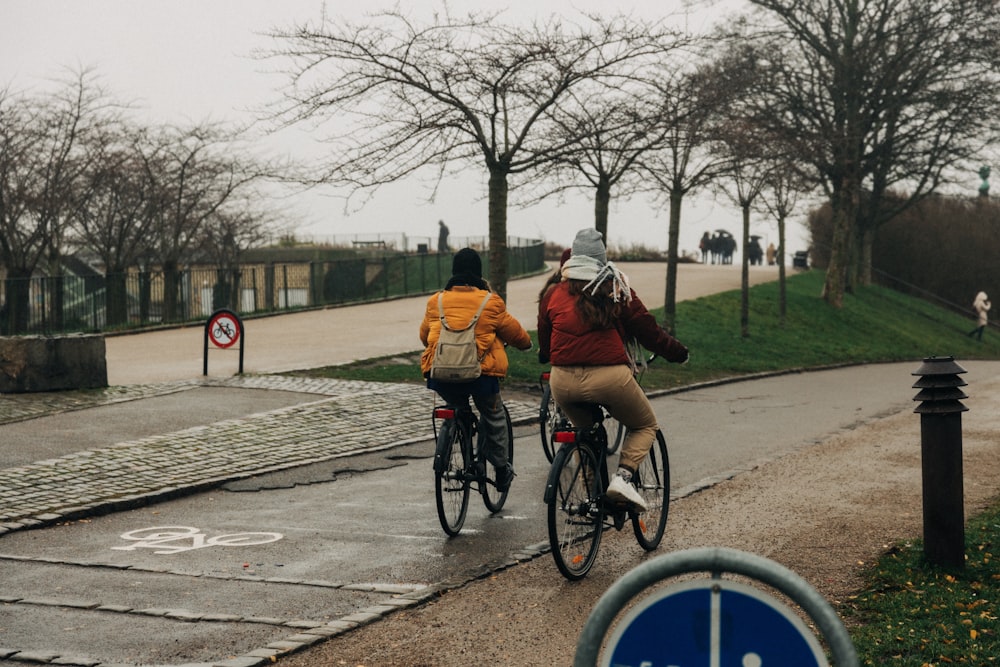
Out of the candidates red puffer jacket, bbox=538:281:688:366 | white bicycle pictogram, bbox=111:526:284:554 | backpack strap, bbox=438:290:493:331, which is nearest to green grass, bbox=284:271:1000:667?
red puffer jacket, bbox=538:281:688:366

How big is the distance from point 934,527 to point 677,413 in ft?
30.7

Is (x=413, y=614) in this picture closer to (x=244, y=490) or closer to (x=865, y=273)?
(x=244, y=490)

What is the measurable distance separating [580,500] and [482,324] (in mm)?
1715

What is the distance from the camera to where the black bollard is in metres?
6.69

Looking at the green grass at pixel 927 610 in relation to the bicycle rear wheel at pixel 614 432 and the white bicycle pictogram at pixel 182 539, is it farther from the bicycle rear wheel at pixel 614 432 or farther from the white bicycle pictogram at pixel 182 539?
the white bicycle pictogram at pixel 182 539

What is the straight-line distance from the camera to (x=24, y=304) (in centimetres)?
2797

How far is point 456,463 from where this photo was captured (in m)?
8.35

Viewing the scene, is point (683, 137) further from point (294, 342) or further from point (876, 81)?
point (876, 81)

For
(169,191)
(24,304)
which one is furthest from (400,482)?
(169,191)

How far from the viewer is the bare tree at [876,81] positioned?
33719 millimetres

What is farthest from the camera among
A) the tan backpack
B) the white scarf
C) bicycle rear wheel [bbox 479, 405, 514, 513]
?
bicycle rear wheel [bbox 479, 405, 514, 513]

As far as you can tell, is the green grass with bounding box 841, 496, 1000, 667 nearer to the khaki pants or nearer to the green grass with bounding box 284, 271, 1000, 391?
the khaki pants

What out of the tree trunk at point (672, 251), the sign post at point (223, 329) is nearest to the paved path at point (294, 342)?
the sign post at point (223, 329)

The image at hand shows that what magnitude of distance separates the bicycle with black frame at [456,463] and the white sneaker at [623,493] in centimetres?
145
